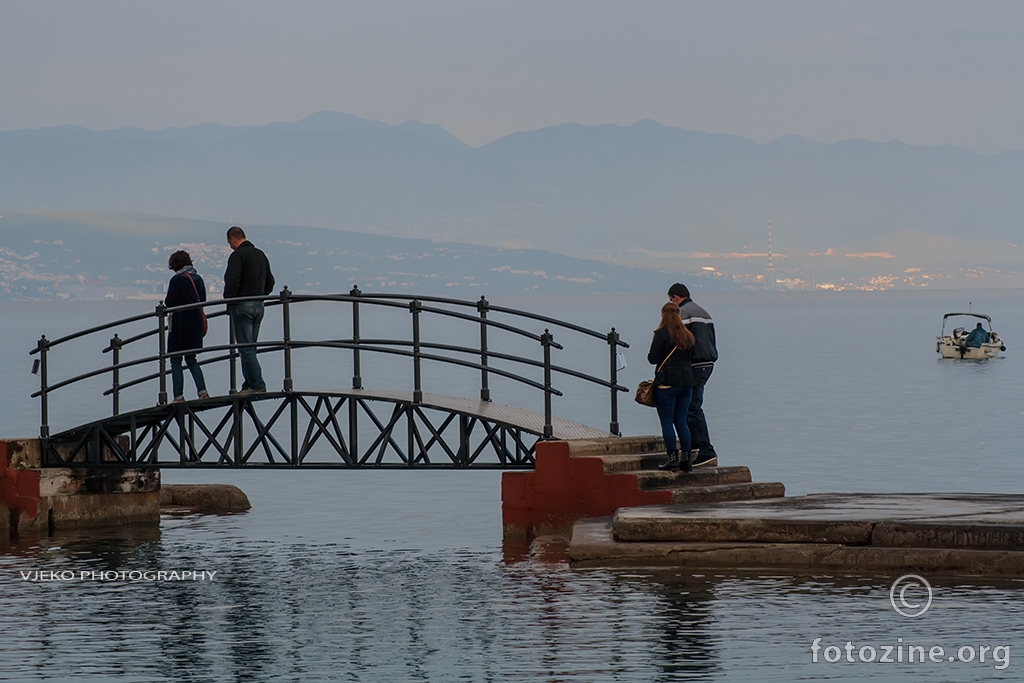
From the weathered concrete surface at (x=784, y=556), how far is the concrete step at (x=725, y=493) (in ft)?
3.99

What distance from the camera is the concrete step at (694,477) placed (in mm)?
16203

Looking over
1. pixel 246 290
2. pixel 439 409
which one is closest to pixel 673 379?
pixel 439 409

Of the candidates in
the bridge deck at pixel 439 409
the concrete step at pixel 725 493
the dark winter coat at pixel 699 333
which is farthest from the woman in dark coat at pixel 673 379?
the bridge deck at pixel 439 409

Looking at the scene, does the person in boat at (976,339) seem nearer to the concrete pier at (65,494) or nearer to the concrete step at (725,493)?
the concrete pier at (65,494)

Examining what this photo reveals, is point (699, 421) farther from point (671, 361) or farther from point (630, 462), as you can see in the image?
point (671, 361)

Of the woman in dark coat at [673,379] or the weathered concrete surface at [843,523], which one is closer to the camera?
the weathered concrete surface at [843,523]

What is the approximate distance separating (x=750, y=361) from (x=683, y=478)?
72105mm

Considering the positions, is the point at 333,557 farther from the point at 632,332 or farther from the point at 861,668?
the point at 632,332

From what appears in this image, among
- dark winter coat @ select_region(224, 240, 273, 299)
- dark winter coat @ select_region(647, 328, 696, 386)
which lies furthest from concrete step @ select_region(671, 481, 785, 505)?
dark winter coat @ select_region(224, 240, 273, 299)

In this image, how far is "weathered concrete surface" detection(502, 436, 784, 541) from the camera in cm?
1622

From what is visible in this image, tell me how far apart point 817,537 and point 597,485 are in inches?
119

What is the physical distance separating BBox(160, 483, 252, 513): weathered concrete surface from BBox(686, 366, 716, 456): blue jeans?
8007mm

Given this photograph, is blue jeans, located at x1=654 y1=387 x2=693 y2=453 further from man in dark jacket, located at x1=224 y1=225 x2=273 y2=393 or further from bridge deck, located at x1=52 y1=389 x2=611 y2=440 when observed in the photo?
man in dark jacket, located at x1=224 y1=225 x2=273 y2=393

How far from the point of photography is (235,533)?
2006 centimetres
